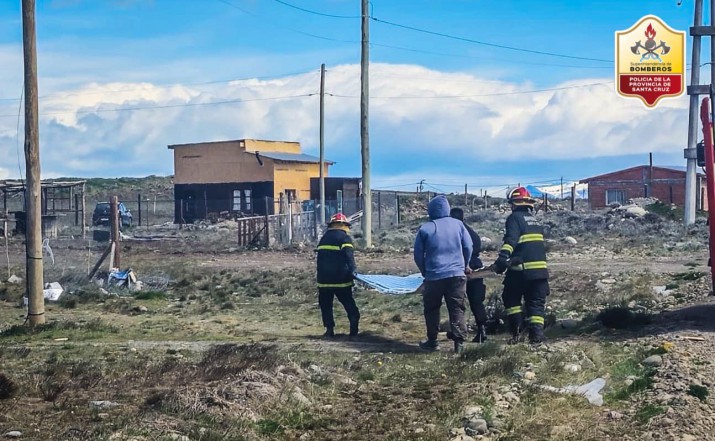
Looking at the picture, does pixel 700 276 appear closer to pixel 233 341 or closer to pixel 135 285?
pixel 233 341

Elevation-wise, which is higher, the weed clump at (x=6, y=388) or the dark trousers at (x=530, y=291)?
the dark trousers at (x=530, y=291)

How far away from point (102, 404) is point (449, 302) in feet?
16.9

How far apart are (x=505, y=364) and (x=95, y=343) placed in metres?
6.09

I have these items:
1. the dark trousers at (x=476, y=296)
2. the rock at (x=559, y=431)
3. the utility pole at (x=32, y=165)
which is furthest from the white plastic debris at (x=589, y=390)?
the utility pole at (x=32, y=165)

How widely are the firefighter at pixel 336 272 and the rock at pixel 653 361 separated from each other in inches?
204

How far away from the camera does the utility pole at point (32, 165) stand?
49.8 feet

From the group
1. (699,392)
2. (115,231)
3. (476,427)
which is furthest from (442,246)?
(115,231)

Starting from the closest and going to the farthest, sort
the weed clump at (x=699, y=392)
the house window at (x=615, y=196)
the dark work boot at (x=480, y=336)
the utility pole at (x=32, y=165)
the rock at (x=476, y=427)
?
the rock at (x=476, y=427), the weed clump at (x=699, y=392), the dark work boot at (x=480, y=336), the utility pole at (x=32, y=165), the house window at (x=615, y=196)

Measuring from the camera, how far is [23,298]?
64.8ft

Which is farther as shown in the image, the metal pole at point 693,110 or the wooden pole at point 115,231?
the metal pole at point 693,110

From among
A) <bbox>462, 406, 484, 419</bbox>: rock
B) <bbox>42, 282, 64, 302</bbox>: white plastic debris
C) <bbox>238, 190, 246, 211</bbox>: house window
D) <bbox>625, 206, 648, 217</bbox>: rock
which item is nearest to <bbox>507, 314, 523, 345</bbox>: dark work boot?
<bbox>462, 406, 484, 419</bbox>: rock

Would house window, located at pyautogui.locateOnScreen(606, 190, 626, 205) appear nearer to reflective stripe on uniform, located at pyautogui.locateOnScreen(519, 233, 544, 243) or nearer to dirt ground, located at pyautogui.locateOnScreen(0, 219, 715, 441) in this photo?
dirt ground, located at pyautogui.locateOnScreen(0, 219, 715, 441)

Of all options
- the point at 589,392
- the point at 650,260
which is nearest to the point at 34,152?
the point at 589,392

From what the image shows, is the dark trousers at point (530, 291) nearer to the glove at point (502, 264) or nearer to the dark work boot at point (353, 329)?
the glove at point (502, 264)
